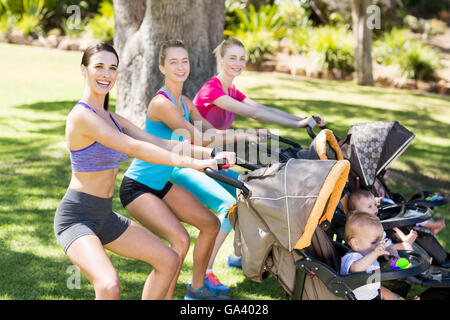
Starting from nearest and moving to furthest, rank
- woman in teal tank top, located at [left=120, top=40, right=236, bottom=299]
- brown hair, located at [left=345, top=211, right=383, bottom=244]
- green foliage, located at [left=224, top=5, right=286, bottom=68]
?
brown hair, located at [left=345, top=211, right=383, bottom=244]
woman in teal tank top, located at [left=120, top=40, right=236, bottom=299]
green foliage, located at [left=224, top=5, right=286, bottom=68]

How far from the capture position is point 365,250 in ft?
11.5

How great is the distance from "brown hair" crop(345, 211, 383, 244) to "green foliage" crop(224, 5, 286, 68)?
13.4m

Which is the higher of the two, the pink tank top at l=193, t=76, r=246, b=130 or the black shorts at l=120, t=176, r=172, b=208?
the pink tank top at l=193, t=76, r=246, b=130

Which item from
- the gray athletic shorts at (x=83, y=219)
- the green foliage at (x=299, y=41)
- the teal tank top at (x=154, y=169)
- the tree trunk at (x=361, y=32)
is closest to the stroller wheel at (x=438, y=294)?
the teal tank top at (x=154, y=169)

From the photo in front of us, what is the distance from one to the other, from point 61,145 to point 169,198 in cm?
536

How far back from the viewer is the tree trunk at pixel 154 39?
25.7 ft

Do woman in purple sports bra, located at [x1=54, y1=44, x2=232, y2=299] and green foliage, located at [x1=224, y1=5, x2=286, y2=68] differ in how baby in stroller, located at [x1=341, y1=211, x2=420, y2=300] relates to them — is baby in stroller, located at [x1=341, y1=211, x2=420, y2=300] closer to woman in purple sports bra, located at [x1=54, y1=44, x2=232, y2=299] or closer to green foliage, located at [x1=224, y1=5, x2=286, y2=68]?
woman in purple sports bra, located at [x1=54, y1=44, x2=232, y2=299]

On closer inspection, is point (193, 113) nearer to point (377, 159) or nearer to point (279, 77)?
point (377, 159)

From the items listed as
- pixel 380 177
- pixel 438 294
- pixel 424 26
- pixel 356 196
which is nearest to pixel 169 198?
pixel 356 196

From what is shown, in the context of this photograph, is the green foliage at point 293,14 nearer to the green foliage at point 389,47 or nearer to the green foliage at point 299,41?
the green foliage at point 299,41

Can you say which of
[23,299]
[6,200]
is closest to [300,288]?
[23,299]

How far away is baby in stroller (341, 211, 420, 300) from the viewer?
131 inches

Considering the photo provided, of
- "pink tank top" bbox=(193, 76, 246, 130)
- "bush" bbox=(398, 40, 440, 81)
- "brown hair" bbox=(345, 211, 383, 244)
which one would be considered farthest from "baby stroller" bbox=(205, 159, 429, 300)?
"bush" bbox=(398, 40, 440, 81)

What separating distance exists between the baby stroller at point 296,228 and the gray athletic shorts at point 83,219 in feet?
2.10
